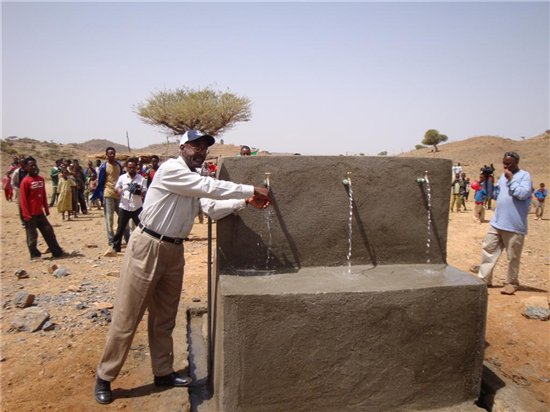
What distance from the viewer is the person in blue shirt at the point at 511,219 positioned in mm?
5098

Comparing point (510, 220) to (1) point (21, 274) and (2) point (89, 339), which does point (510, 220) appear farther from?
(1) point (21, 274)

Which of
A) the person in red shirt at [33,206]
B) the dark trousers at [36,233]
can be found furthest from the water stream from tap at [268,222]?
the dark trousers at [36,233]

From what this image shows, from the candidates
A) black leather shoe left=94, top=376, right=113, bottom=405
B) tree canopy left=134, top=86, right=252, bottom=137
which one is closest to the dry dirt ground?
black leather shoe left=94, top=376, right=113, bottom=405

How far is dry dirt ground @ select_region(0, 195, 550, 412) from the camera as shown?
307cm

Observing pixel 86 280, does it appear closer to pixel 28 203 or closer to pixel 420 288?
pixel 28 203

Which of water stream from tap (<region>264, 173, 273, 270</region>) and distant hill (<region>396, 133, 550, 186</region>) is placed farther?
distant hill (<region>396, 133, 550, 186</region>)

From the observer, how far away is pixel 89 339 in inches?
159

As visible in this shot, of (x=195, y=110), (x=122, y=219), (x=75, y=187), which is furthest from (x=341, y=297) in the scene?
(x=195, y=110)

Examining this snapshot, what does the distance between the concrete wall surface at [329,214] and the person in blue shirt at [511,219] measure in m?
2.29

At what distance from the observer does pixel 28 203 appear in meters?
6.84

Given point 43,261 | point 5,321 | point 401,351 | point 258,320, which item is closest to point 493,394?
point 401,351

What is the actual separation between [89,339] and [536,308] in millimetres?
4651

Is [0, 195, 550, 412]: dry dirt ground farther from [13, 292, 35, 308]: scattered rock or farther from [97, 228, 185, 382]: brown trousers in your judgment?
[97, 228, 185, 382]: brown trousers

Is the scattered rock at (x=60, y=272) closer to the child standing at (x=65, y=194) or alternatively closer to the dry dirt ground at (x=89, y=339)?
the dry dirt ground at (x=89, y=339)
